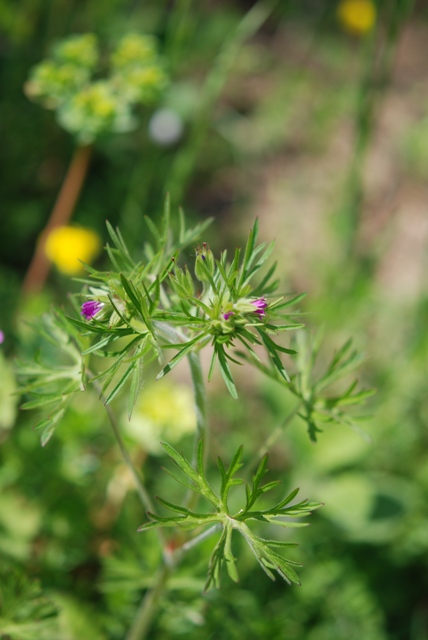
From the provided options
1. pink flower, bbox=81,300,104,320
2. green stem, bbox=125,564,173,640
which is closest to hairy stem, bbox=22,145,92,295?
green stem, bbox=125,564,173,640

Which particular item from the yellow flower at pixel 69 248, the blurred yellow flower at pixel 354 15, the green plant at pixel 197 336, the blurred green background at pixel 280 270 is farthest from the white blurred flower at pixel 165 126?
the green plant at pixel 197 336

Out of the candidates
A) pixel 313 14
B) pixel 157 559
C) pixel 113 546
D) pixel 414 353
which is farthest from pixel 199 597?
pixel 313 14

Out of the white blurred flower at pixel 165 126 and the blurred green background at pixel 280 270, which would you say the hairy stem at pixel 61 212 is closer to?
the blurred green background at pixel 280 270

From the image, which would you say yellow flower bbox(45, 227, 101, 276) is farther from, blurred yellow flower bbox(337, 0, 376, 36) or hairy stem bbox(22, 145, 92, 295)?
blurred yellow flower bbox(337, 0, 376, 36)

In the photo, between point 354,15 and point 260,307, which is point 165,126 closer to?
point 354,15

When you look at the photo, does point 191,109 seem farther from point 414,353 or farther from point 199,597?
point 199,597
